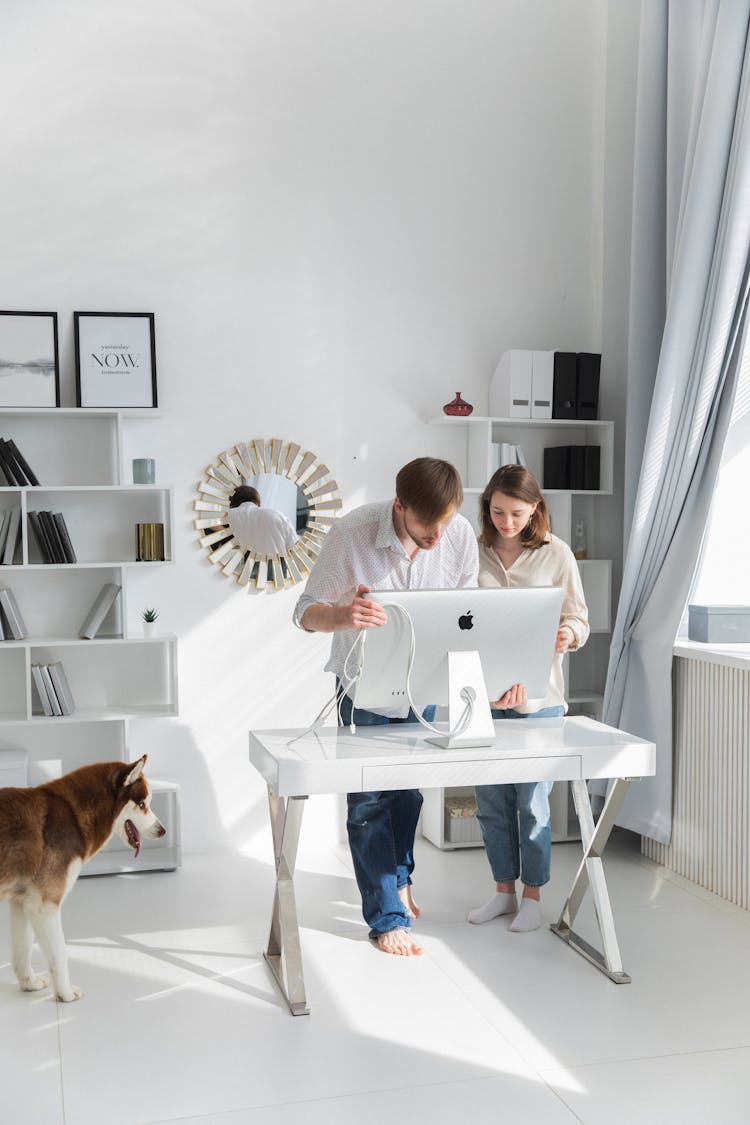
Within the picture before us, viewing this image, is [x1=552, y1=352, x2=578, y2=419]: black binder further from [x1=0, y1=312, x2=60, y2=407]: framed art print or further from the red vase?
[x1=0, y1=312, x2=60, y2=407]: framed art print

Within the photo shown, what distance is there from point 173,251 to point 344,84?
3.02 feet

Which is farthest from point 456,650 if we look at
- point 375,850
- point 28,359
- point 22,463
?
point 28,359

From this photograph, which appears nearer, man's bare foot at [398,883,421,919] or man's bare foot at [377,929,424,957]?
man's bare foot at [377,929,424,957]

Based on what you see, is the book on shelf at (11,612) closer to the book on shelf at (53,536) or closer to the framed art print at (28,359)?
the book on shelf at (53,536)

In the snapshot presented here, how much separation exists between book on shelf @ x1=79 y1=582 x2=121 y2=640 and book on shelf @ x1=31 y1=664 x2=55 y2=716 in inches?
7.6

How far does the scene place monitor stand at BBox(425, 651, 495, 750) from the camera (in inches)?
102

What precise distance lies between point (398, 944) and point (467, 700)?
835 millimetres

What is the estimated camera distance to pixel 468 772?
2.56 m

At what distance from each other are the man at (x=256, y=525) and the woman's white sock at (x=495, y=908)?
149 centimetres

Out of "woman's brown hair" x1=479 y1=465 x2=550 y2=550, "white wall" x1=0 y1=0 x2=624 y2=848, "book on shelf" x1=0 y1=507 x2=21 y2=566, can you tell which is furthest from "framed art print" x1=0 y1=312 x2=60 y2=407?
"woman's brown hair" x1=479 y1=465 x2=550 y2=550

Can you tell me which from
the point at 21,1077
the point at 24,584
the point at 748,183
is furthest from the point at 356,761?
the point at 748,183

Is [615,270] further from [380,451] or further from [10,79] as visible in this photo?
[10,79]

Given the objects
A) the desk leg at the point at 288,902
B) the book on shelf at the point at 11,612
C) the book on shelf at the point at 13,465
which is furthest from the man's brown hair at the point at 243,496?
the desk leg at the point at 288,902

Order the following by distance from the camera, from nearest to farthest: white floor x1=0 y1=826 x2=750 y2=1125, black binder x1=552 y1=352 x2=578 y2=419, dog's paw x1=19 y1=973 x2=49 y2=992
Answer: white floor x1=0 y1=826 x2=750 y2=1125 < dog's paw x1=19 y1=973 x2=49 y2=992 < black binder x1=552 y1=352 x2=578 y2=419
